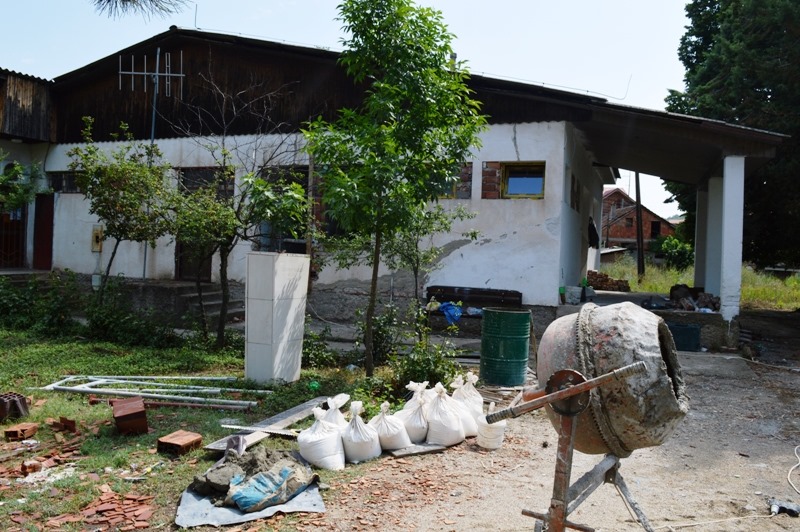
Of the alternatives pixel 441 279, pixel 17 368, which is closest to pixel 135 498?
pixel 17 368

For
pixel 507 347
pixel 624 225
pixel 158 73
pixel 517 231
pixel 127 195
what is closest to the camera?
pixel 507 347

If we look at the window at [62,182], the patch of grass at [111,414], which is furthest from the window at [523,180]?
the window at [62,182]

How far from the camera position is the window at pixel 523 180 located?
12.0 metres

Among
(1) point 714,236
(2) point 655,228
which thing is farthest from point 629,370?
(2) point 655,228

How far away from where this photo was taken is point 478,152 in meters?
12.2

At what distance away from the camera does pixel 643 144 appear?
13.2 meters

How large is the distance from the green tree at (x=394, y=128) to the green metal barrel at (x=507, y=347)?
5.45 ft

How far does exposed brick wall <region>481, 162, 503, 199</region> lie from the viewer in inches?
474

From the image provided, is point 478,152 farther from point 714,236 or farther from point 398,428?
point 398,428

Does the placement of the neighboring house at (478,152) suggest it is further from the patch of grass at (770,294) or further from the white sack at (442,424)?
the patch of grass at (770,294)

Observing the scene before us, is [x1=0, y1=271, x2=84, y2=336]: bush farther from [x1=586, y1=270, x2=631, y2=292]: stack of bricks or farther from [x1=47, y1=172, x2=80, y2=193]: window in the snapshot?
[x1=586, y1=270, x2=631, y2=292]: stack of bricks

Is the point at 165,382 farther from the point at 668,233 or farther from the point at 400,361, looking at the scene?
the point at 668,233

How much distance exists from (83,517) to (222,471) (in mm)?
936

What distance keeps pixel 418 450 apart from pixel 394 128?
3.90 m
